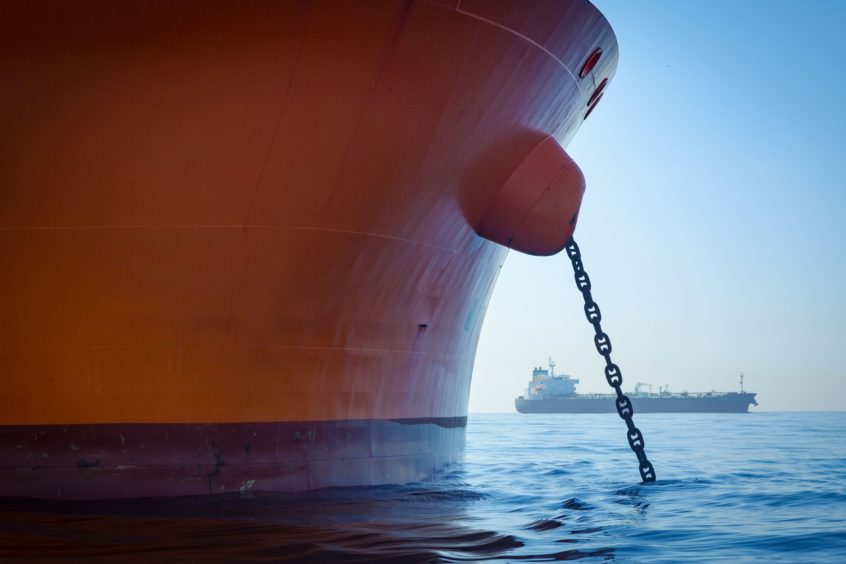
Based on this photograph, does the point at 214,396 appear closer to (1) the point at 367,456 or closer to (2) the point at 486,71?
(1) the point at 367,456

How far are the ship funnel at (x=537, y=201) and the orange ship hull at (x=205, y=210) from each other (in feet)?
3.06

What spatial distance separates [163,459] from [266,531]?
1.22 metres

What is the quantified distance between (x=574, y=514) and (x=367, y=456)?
1.71 m

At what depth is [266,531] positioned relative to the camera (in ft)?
16.6

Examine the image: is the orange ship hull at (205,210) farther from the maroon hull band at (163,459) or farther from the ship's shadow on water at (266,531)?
the ship's shadow on water at (266,531)

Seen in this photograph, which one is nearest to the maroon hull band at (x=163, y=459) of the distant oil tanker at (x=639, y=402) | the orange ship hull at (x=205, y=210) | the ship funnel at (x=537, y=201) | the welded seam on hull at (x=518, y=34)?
the orange ship hull at (x=205, y=210)

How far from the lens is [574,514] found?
6.77 metres

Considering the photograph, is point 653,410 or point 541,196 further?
point 653,410

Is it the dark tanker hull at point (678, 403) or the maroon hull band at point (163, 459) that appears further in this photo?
the dark tanker hull at point (678, 403)

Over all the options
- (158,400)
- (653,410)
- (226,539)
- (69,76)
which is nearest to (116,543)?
(226,539)

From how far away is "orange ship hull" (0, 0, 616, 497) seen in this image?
5.57 meters

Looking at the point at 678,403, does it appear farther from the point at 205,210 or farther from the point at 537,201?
the point at 205,210

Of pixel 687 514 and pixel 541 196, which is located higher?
pixel 541 196

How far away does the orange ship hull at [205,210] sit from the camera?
5566 millimetres
